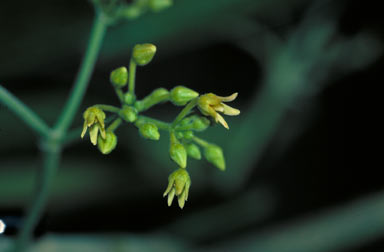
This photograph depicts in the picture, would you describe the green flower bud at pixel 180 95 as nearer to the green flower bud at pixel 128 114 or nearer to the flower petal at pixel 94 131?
the green flower bud at pixel 128 114

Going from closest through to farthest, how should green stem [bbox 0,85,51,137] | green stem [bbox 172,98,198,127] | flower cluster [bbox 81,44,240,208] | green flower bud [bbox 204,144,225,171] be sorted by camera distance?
green stem [bbox 0,85,51,137] → flower cluster [bbox 81,44,240,208] → green stem [bbox 172,98,198,127] → green flower bud [bbox 204,144,225,171]

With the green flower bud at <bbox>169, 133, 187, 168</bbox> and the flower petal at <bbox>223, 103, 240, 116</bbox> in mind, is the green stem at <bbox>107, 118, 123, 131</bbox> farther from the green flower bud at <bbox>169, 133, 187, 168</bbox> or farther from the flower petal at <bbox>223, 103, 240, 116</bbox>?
the flower petal at <bbox>223, 103, 240, 116</bbox>

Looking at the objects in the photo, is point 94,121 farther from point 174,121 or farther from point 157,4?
point 157,4

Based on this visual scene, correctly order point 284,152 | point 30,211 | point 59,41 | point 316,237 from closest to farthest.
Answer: point 30,211
point 316,237
point 59,41
point 284,152

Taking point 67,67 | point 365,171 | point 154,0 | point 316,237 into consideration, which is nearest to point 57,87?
point 67,67

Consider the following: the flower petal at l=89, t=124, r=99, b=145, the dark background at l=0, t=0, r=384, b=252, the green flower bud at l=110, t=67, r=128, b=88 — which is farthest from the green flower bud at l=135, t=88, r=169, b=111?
the dark background at l=0, t=0, r=384, b=252

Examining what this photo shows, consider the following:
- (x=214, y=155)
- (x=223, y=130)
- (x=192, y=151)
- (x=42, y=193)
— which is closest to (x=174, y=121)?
(x=192, y=151)

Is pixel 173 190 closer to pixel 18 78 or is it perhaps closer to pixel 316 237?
pixel 316 237
